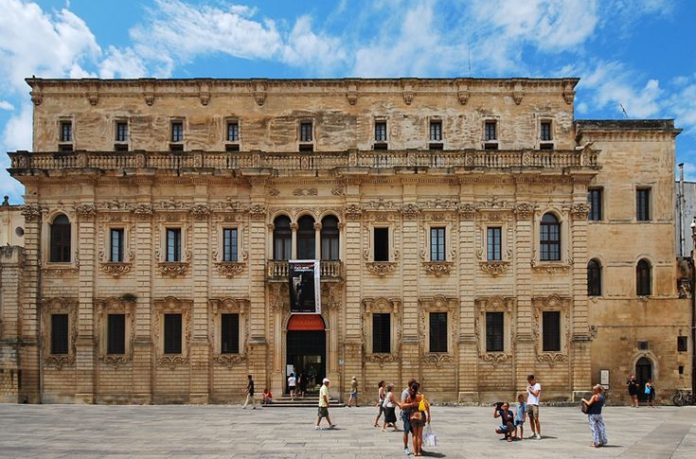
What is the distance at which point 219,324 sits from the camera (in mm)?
38906

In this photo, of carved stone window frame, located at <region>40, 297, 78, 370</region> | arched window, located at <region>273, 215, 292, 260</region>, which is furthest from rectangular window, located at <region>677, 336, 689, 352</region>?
carved stone window frame, located at <region>40, 297, 78, 370</region>

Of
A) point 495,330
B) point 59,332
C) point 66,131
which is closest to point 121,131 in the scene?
point 66,131

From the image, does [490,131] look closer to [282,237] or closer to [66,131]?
[282,237]

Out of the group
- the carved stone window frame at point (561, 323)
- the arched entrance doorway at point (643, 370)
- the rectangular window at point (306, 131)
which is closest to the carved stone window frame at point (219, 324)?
the rectangular window at point (306, 131)

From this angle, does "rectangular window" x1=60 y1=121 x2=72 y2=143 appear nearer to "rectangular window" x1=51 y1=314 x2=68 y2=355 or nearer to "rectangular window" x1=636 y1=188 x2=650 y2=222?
"rectangular window" x1=51 y1=314 x2=68 y2=355

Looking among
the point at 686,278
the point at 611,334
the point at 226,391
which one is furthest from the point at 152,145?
the point at 686,278

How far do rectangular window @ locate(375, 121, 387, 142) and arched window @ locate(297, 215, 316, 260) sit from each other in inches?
243

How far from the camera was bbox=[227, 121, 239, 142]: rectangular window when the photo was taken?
41.5 metres

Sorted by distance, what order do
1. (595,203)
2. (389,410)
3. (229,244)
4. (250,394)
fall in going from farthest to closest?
(595,203) → (229,244) → (250,394) → (389,410)

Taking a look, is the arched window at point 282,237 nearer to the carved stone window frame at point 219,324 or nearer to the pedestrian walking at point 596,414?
the carved stone window frame at point 219,324

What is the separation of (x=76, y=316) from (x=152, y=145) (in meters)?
10.1

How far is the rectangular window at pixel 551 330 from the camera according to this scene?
127 ft

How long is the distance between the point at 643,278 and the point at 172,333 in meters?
26.6

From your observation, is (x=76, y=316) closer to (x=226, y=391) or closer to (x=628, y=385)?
(x=226, y=391)
